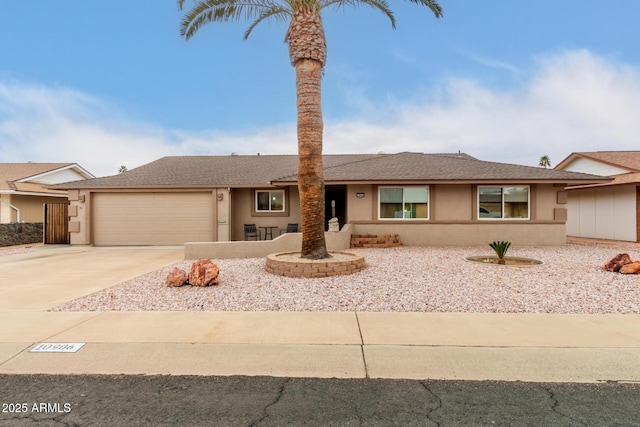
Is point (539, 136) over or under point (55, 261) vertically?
over

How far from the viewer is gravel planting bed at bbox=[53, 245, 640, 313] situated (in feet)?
18.8

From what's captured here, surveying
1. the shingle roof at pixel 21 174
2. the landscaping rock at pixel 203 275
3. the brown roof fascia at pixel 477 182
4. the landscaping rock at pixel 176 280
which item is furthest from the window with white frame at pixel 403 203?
the shingle roof at pixel 21 174

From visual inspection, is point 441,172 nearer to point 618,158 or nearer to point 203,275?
point 203,275

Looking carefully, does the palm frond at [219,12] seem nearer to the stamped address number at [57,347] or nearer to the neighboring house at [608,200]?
the stamped address number at [57,347]

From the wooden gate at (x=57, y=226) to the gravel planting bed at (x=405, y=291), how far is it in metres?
10.4

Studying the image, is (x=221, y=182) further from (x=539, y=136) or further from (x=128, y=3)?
(x=539, y=136)

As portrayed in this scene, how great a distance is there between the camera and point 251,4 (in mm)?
9570

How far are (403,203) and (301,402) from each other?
11.9m

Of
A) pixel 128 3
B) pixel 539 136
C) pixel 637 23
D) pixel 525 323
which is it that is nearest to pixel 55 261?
pixel 128 3

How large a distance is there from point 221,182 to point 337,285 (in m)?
10.2

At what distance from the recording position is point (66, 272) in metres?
9.03

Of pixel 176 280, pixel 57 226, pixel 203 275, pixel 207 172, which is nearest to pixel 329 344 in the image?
pixel 203 275

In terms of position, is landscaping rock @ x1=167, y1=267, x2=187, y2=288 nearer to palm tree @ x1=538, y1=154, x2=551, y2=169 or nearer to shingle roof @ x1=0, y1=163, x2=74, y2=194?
shingle roof @ x1=0, y1=163, x2=74, y2=194

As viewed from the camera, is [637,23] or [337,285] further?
[637,23]
